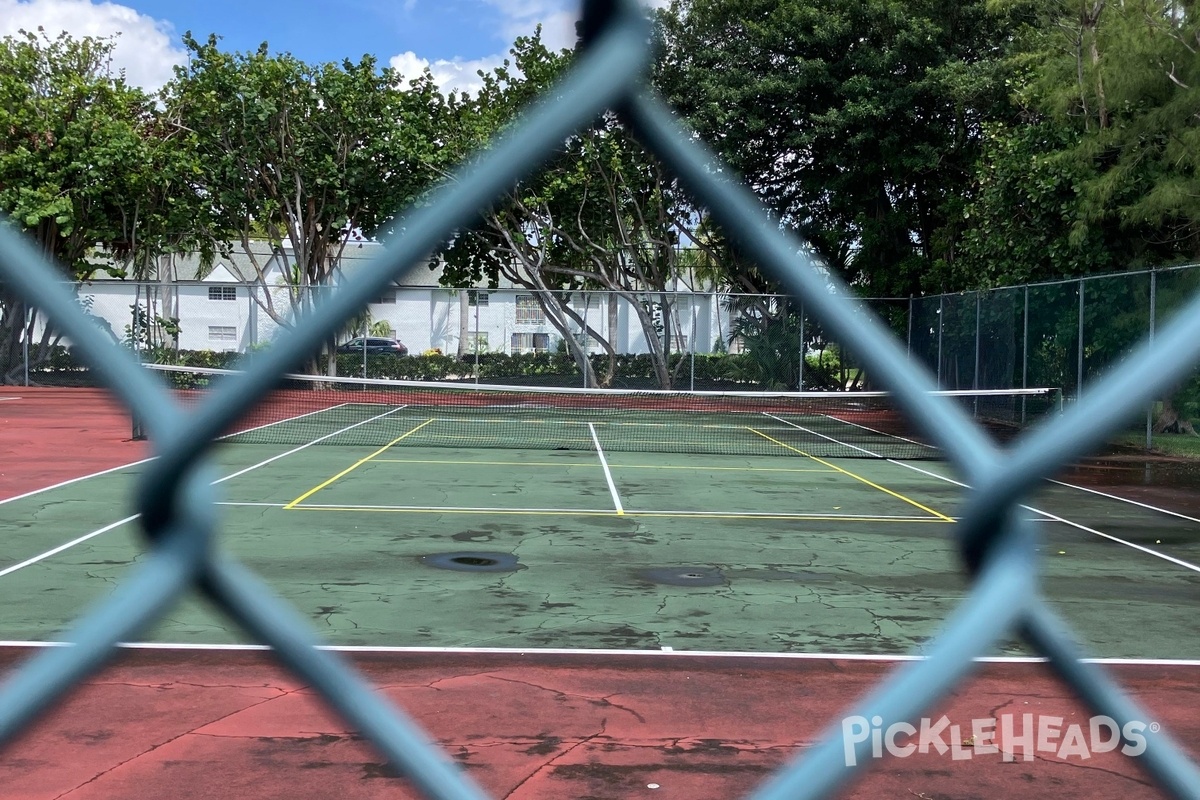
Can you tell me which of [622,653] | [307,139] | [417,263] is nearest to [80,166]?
[307,139]

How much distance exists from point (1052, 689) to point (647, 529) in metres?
5.05

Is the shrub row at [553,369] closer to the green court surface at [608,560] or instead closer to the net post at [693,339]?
the net post at [693,339]

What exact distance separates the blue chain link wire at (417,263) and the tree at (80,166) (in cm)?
2788

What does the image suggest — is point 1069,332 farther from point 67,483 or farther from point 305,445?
point 67,483

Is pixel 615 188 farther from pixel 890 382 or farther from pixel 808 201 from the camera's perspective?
pixel 890 382

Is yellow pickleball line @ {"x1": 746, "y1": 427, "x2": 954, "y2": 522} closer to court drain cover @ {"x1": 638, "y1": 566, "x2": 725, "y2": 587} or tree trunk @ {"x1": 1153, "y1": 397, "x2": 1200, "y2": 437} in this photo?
court drain cover @ {"x1": 638, "y1": 566, "x2": 725, "y2": 587}

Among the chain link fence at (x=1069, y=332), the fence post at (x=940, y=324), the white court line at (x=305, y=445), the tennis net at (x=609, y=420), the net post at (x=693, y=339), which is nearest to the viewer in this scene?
the white court line at (x=305, y=445)

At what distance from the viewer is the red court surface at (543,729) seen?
447cm

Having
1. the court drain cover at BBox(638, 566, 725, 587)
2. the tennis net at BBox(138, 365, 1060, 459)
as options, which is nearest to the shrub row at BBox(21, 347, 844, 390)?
the tennis net at BBox(138, 365, 1060, 459)

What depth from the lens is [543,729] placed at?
16.5ft

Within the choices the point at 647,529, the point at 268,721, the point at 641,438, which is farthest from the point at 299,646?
the point at 641,438

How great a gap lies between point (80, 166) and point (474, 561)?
22511 mm

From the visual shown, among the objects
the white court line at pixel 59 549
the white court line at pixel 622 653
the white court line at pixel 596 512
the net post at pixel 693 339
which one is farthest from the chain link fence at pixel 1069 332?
the white court line at pixel 59 549

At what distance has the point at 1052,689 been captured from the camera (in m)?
5.79
